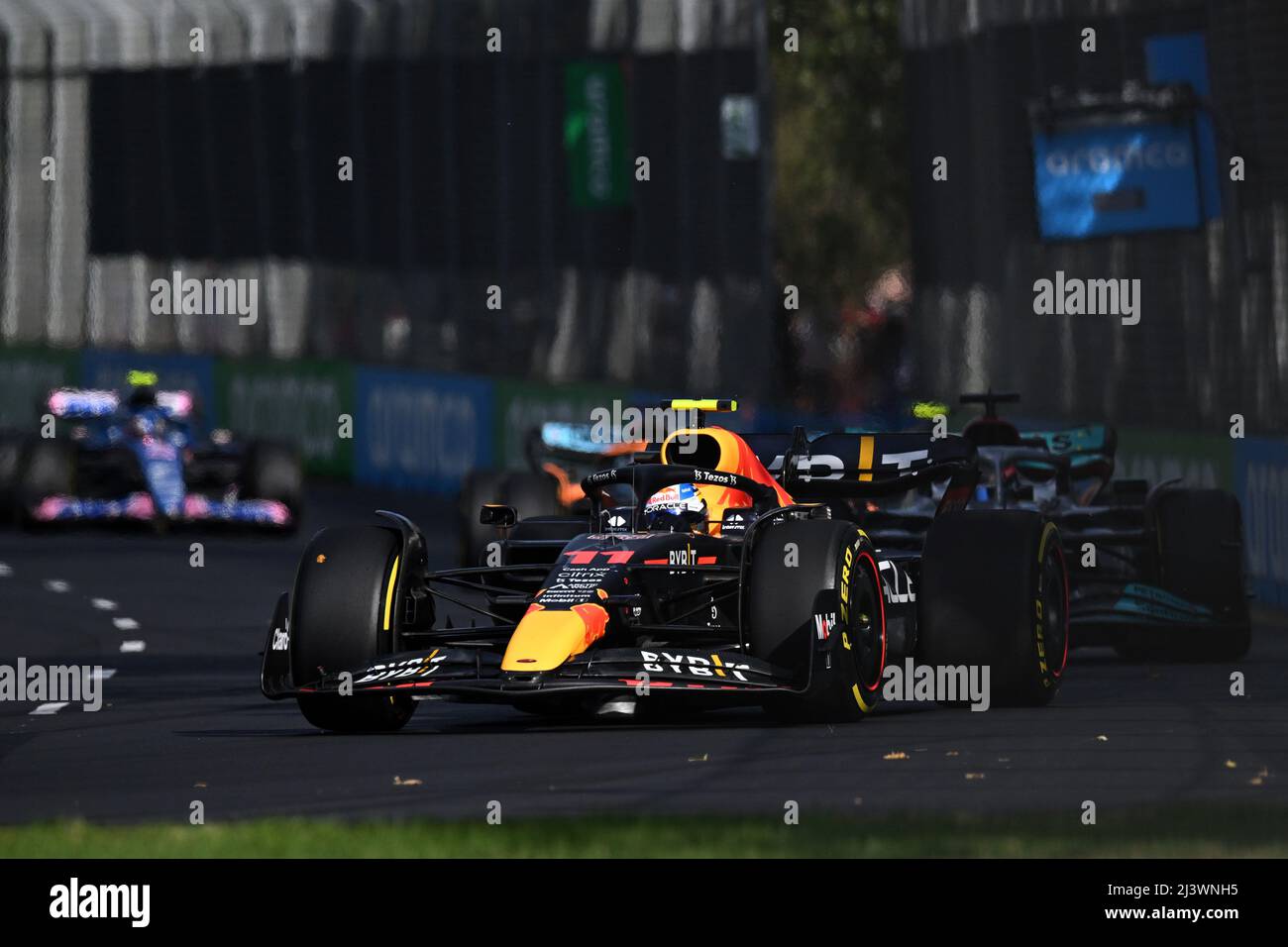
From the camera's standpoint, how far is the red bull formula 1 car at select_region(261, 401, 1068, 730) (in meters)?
12.5

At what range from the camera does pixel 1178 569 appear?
16547mm

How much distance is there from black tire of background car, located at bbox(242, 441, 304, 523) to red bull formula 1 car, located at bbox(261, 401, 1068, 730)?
12.4 meters

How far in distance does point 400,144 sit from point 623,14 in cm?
383

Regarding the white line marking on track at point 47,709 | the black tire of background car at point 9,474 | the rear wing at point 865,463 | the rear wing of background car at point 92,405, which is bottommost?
the white line marking on track at point 47,709

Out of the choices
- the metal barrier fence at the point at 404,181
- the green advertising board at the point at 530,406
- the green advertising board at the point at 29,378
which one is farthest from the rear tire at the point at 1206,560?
the green advertising board at the point at 29,378

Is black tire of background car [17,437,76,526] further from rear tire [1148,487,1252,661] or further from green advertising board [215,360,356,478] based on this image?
rear tire [1148,487,1252,661]

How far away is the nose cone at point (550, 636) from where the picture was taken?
12.4 metres

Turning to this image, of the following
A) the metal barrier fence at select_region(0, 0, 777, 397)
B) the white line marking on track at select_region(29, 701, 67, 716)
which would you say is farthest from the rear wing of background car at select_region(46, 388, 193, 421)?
the white line marking on track at select_region(29, 701, 67, 716)

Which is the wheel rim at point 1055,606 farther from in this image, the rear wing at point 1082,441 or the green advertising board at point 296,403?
the green advertising board at point 296,403

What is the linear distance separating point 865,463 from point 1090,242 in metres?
10.2

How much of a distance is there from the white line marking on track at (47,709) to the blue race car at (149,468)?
36.8ft

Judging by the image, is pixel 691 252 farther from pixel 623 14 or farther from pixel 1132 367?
pixel 1132 367

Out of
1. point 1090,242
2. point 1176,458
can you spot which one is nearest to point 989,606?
point 1176,458
